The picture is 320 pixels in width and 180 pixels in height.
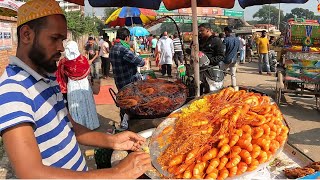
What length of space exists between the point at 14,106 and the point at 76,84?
4789 mm

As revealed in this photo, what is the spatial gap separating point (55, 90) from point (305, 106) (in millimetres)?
7744

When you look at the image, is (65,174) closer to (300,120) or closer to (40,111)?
(40,111)

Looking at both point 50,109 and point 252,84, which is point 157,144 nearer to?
point 50,109

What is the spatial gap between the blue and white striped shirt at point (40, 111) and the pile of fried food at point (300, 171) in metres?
1.59

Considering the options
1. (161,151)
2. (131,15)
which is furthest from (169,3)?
(131,15)

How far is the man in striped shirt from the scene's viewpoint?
1260 millimetres

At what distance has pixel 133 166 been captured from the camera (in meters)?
1.50

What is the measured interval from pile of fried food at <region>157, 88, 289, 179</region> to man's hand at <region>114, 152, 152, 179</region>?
57 centimetres

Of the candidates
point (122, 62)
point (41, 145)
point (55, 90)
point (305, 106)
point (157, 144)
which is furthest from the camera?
point (305, 106)

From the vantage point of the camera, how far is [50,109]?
1560mm

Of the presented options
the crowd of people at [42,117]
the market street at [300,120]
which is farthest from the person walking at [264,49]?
the crowd of people at [42,117]

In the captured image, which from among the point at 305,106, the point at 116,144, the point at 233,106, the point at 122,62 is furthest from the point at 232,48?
the point at 116,144

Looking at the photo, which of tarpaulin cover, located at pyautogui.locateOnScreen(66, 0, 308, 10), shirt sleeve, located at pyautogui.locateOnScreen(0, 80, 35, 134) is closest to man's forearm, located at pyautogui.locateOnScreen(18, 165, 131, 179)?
shirt sleeve, located at pyautogui.locateOnScreen(0, 80, 35, 134)

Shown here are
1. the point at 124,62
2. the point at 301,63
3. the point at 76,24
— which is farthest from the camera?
the point at 76,24
